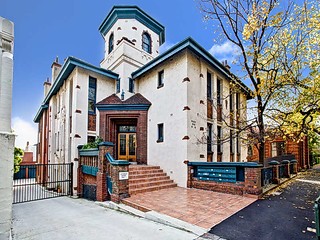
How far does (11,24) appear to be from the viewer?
2.05 meters

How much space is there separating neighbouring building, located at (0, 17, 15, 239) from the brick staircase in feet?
20.0

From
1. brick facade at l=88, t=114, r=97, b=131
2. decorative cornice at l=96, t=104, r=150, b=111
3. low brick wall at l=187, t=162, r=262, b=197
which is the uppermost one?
decorative cornice at l=96, t=104, r=150, b=111

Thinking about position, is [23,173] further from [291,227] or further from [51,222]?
[291,227]

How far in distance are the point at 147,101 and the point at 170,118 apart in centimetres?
237

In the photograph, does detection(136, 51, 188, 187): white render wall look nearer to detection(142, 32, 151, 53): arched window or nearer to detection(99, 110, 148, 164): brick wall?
detection(99, 110, 148, 164): brick wall

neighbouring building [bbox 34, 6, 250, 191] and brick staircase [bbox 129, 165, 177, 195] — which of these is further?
neighbouring building [bbox 34, 6, 250, 191]

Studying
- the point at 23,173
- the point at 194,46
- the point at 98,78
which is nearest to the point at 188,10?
the point at 194,46

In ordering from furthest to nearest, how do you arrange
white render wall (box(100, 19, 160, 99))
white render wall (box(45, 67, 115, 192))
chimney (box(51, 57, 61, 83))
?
chimney (box(51, 57, 61, 83)), white render wall (box(100, 19, 160, 99)), white render wall (box(45, 67, 115, 192))

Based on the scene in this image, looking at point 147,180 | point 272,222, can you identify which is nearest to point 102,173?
point 147,180

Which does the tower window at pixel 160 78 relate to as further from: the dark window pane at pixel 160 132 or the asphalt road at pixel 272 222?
the asphalt road at pixel 272 222

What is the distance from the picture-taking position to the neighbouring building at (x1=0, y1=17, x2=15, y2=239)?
1.81 metres

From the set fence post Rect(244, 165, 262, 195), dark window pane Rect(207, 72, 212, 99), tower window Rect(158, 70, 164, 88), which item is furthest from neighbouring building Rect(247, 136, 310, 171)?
fence post Rect(244, 165, 262, 195)

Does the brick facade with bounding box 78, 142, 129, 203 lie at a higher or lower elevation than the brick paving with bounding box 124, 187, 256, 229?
higher

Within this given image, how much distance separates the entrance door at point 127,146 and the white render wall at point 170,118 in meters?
1.36
